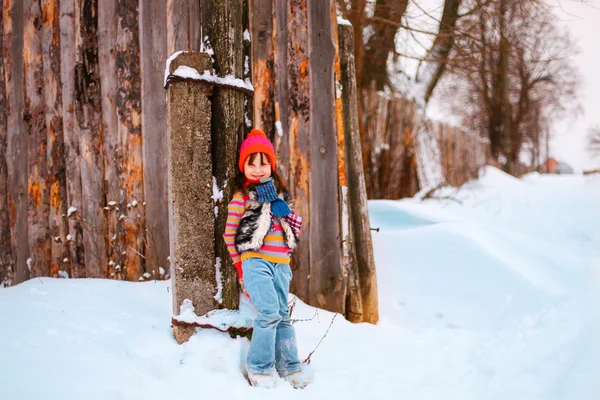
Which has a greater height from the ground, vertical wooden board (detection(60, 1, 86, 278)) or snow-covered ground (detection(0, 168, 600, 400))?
vertical wooden board (detection(60, 1, 86, 278))

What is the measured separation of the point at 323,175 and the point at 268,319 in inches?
50.5

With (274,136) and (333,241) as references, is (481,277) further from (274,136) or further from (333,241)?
(274,136)

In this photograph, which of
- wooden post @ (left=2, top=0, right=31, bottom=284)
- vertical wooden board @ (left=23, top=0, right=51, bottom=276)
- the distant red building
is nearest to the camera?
vertical wooden board @ (left=23, top=0, right=51, bottom=276)

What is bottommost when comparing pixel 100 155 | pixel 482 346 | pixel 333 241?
pixel 482 346

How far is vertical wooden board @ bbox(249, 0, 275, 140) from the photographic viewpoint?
3.30 m

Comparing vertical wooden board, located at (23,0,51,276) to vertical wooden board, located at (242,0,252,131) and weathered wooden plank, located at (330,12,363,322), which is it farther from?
weathered wooden plank, located at (330,12,363,322)

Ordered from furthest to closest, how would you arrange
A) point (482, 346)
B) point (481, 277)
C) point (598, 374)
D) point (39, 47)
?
point (481, 277) → point (39, 47) → point (482, 346) → point (598, 374)

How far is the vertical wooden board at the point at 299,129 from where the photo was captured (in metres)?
3.32

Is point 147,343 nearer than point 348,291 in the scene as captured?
Yes

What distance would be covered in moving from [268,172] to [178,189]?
0.49 metres

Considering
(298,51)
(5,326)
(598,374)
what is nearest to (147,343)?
(5,326)

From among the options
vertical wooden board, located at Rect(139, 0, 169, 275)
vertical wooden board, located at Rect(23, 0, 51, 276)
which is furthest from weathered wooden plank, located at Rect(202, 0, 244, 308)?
vertical wooden board, located at Rect(23, 0, 51, 276)

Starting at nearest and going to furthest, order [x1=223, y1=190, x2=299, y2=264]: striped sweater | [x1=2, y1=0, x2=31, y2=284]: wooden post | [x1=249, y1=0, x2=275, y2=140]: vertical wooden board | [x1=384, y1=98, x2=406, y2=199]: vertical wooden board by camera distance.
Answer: [x1=223, y1=190, x2=299, y2=264]: striped sweater < [x1=249, y1=0, x2=275, y2=140]: vertical wooden board < [x1=2, y1=0, x2=31, y2=284]: wooden post < [x1=384, y1=98, x2=406, y2=199]: vertical wooden board

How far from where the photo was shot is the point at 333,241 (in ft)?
11.1
